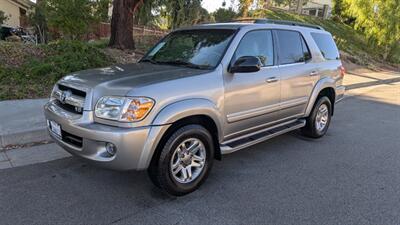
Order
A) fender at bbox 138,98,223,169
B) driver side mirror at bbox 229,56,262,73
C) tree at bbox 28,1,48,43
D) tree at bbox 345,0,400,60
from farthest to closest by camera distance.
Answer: tree at bbox 345,0,400,60 → tree at bbox 28,1,48,43 → driver side mirror at bbox 229,56,262,73 → fender at bbox 138,98,223,169

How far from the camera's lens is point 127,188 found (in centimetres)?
403

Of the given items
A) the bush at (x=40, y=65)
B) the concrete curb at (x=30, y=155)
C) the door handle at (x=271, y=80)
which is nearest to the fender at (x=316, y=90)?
the door handle at (x=271, y=80)

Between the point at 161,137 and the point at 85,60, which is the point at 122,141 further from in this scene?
the point at 85,60

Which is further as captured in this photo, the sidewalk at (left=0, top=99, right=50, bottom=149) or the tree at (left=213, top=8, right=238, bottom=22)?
the tree at (left=213, top=8, right=238, bottom=22)

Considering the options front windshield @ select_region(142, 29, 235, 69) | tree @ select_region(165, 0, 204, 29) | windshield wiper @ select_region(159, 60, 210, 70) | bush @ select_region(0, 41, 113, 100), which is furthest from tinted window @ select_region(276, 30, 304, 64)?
tree @ select_region(165, 0, 204, 29)

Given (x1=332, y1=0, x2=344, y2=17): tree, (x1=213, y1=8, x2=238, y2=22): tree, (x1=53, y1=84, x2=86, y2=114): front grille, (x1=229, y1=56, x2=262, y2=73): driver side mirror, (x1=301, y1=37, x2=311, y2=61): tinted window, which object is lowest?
(x1=53, y1=84, x2=86, y2=114): front grille

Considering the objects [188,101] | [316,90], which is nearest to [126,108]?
[188,101]

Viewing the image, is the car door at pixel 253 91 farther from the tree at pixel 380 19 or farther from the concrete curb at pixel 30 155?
the tree at pixel 380 19

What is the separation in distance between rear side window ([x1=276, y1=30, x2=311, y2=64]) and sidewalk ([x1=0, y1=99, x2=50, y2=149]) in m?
3.66

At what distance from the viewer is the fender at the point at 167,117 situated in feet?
11.4

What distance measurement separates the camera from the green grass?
2258 centimetres

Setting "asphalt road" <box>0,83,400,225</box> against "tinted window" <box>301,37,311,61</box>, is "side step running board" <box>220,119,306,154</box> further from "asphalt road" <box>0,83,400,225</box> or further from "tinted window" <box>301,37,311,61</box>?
"tinted window" <box>301,37,311,61</box>

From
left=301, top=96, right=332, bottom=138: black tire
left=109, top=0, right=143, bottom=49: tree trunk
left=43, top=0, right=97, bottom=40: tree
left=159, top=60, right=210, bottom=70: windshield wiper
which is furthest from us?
left=109, top=0, right=143, bottom=49: tree trunk

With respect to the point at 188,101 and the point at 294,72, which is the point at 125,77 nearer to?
the point at 188,101
